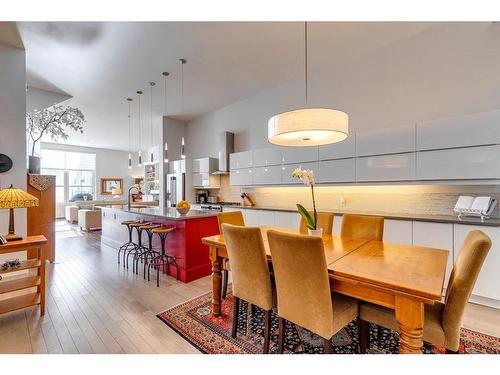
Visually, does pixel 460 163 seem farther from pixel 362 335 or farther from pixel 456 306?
pixel 362 335

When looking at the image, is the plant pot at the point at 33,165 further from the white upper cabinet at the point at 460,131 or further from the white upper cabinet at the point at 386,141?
the white upper cabinet at the point at 460,131

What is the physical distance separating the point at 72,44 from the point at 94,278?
10.5 ft

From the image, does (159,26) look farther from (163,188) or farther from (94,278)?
(163,188)

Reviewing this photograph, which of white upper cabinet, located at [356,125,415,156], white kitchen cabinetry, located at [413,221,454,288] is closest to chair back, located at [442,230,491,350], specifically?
white kitchen cabinetry, located at [413,221,454,288]

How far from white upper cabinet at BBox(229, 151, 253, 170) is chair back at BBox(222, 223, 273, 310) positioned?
10.6 ft

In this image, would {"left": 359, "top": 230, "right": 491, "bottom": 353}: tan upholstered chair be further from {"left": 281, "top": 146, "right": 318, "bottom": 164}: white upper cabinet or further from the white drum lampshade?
{"left": 281, "top": 146, "right": 318, "bottom": 164}: white upper cabinet

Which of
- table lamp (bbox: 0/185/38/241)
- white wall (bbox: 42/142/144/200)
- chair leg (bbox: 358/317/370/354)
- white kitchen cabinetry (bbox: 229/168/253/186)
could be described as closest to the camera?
chair leg (bbox: 358/317/370/354)

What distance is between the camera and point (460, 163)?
2.78m

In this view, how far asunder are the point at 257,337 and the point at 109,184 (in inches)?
464

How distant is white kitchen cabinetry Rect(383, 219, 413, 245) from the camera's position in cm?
294

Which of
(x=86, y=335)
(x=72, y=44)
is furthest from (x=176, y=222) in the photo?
(x=72, y=44)
